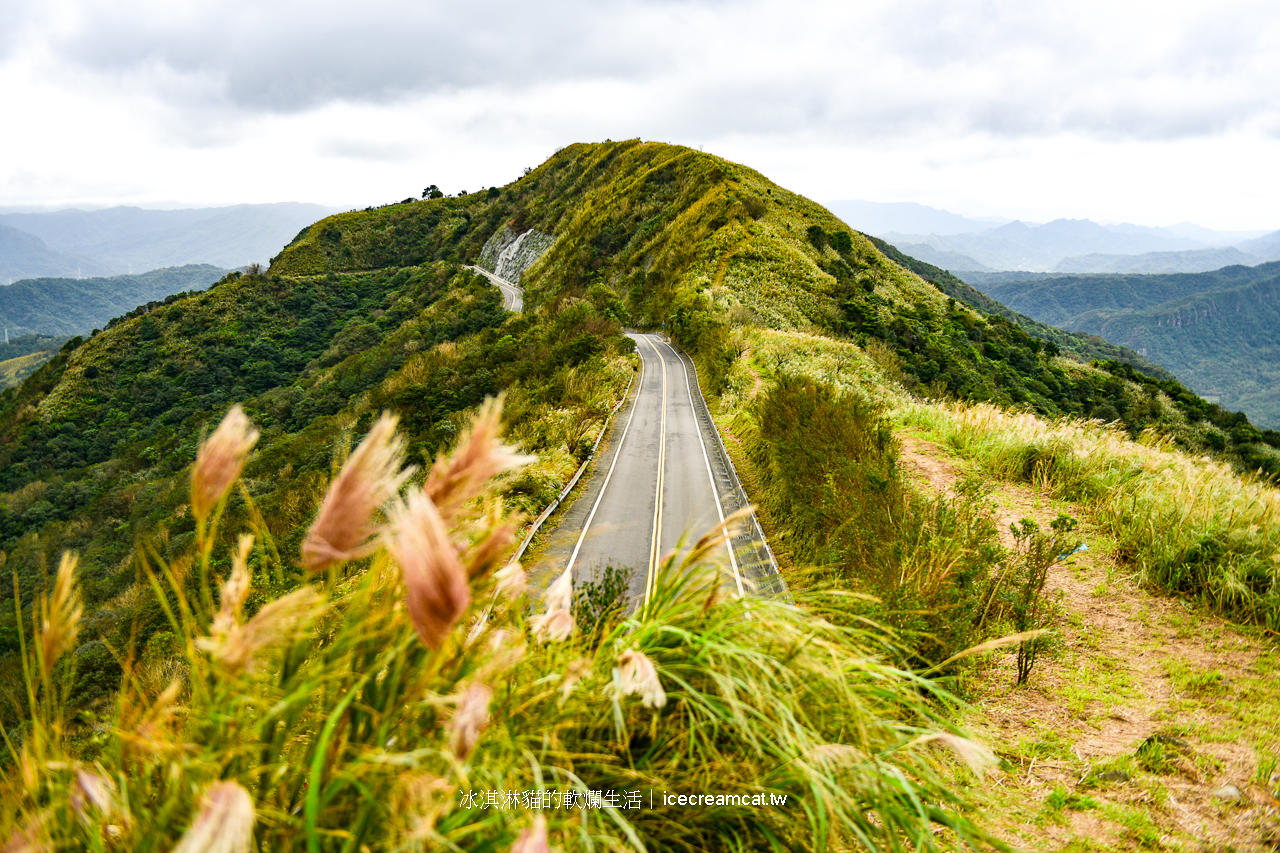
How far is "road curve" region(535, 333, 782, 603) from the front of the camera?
37.3ft

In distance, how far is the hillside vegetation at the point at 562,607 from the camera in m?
1.46

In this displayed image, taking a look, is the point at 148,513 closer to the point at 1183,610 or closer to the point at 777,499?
the point at 777,499

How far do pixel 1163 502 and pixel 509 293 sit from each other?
178ft

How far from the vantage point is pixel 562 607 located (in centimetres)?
219

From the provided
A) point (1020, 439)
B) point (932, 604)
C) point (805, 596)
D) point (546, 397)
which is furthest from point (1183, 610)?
point (546, 397)

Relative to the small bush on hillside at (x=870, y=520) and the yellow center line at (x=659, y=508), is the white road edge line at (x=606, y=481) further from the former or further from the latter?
the small bush on hillside at (x=870, y=520)

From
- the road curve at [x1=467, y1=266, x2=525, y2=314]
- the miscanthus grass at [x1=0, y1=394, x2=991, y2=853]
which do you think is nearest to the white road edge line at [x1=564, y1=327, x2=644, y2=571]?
the miscanthus grass at [x1=0, y1=394, x2=991, y2=853]

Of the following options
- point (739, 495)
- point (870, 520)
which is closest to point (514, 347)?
point (739, 495)

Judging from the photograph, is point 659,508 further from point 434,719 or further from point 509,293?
point 509,293

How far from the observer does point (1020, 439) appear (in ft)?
36.0

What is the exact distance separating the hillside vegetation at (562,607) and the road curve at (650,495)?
94 centimetres

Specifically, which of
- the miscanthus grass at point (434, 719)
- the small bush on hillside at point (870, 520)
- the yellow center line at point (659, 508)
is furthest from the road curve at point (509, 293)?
the miscanthus grass at point (434, 719)

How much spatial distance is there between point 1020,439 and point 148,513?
3668cm

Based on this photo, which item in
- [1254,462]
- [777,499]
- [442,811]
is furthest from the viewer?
[1254,462]
